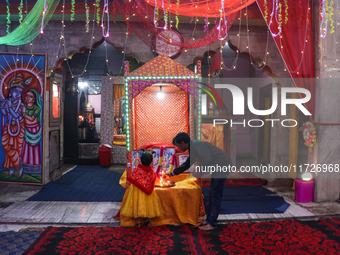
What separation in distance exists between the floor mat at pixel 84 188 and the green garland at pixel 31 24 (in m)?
2.73

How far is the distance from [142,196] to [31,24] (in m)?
3.18

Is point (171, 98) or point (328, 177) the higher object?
point (171, 98)

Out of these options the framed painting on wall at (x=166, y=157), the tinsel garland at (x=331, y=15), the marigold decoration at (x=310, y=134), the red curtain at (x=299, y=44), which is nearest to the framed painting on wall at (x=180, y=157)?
the framed painting on wall at (x=166, y=157)

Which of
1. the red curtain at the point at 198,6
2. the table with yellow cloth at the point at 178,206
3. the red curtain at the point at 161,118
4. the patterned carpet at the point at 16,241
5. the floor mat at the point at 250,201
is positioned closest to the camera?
the patterned carpet at the point at 16,241

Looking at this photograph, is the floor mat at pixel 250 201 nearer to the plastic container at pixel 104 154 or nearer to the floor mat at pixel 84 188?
the floor mat at pixel 84 188

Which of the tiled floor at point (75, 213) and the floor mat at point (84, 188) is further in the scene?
the floor mat at point (84, 188)

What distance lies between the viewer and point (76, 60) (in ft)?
24.3

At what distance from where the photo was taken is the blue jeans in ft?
11.0

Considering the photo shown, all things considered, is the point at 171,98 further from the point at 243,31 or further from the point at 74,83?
the point at 74,83

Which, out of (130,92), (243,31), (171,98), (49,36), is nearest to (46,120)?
(49,36)

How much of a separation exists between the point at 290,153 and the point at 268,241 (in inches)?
129

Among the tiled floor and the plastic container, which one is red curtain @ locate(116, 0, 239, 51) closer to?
the tiled floor

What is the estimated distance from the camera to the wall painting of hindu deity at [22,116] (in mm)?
5242

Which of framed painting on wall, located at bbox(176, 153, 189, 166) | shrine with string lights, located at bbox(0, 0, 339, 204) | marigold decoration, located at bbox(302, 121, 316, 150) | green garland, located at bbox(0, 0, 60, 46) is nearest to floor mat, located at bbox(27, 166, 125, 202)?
shrine with string lights, located at bbox(0, 0, 339, 204)
